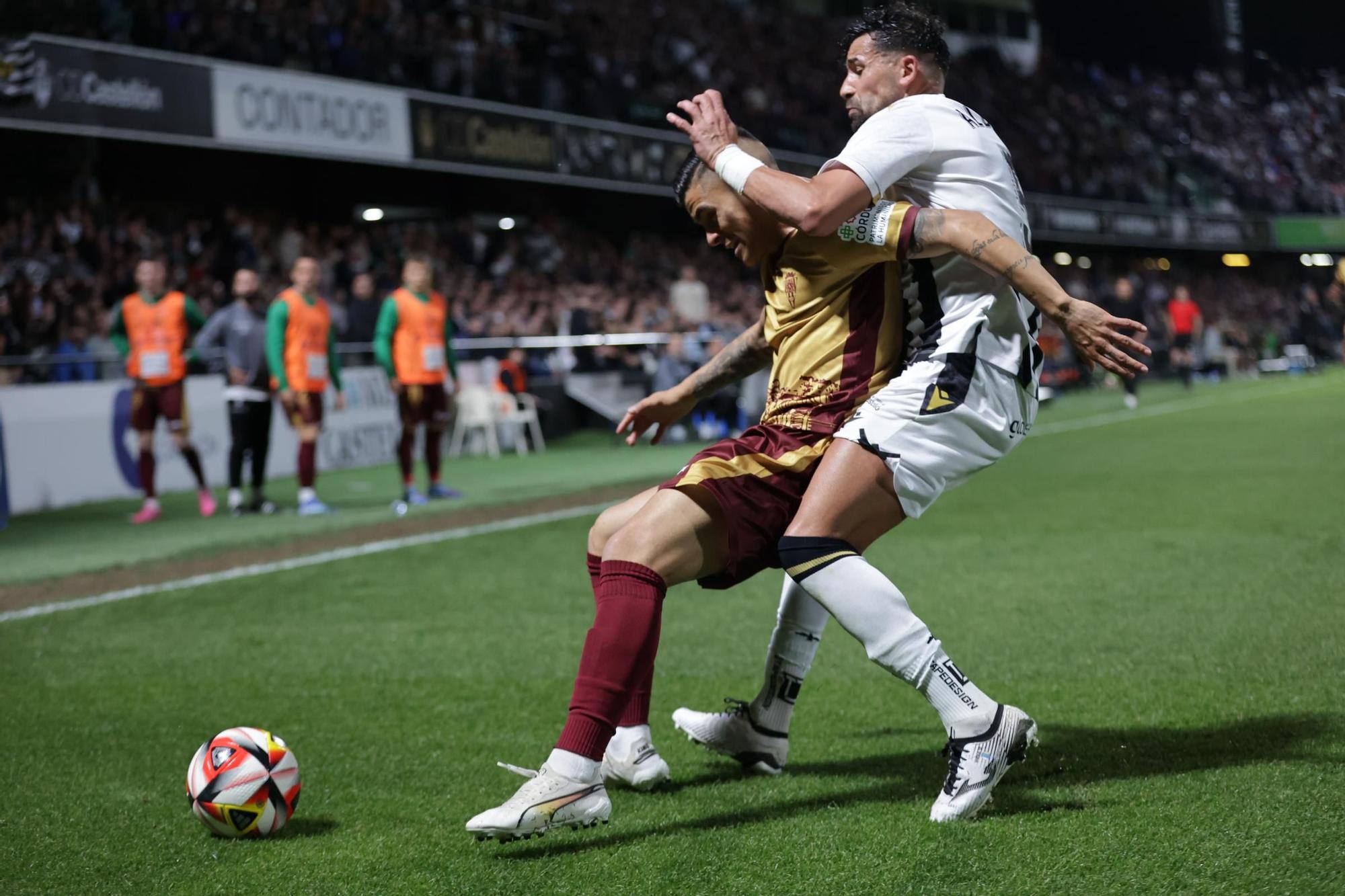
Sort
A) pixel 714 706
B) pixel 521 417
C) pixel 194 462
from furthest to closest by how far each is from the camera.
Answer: pixel 521 417, pixel 194 462, pixel 714 706

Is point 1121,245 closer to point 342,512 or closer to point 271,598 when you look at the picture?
point 342,512

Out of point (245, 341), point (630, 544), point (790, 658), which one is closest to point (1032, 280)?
point (630, 544)

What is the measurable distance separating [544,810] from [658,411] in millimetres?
1535

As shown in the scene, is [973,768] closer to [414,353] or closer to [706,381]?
[706,381]

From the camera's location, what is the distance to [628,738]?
3807 millimetres

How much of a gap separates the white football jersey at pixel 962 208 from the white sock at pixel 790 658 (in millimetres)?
817

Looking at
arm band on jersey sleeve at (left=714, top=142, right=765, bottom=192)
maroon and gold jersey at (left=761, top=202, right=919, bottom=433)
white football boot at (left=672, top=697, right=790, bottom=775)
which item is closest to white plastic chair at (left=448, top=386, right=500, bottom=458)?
white football boot at (left=672, top=697, right=790, bottom=775)

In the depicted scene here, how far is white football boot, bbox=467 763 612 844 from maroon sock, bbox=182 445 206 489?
9451mm

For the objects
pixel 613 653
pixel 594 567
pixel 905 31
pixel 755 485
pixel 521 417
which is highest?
pixel 905 31

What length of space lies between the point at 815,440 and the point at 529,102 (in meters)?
21.2

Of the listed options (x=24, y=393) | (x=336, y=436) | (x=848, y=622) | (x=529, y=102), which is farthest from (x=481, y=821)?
(x=529, y=102)

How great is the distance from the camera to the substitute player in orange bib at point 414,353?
39.5ft

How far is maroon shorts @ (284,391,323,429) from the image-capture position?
38.4 ft

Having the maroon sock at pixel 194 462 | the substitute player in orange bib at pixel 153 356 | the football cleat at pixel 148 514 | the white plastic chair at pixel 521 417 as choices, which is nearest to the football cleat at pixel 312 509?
the substitute player in orange bib at pixel 153 356
